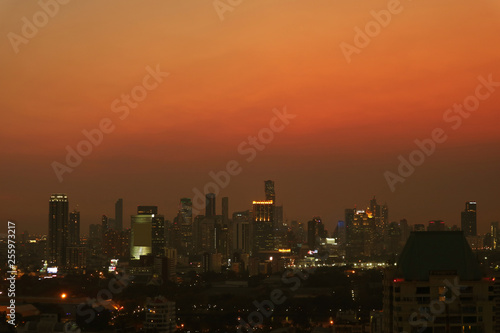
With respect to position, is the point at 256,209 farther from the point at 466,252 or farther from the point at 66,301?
the point at 466,252

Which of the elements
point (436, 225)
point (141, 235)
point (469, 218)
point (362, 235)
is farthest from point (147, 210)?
point (436, 225)

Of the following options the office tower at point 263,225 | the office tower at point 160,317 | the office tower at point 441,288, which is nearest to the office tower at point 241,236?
the office tower at point 263,225

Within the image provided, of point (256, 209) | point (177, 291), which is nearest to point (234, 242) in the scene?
point (256, 209)

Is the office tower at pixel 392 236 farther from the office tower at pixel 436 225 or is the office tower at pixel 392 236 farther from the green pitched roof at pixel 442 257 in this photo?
the green pitched roof at pixel 442 257

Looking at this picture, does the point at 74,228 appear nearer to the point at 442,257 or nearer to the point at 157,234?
the point at 157,234

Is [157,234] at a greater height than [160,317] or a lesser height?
greater

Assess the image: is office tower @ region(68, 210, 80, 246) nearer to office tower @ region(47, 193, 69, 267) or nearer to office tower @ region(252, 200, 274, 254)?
office tower @ region(47, 193, 69, 267)
